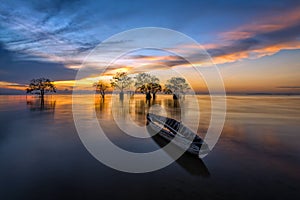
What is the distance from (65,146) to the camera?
10.4 meters

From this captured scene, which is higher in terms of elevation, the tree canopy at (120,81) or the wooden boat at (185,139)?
the tree canopy at (120,81)

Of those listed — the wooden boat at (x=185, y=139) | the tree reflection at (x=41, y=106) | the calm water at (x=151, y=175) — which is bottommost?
the calm water at (x=151, y=175)

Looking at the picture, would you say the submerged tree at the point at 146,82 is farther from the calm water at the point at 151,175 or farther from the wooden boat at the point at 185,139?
the calm water at the point at 151,175

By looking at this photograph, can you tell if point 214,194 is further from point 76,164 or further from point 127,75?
point 127,75

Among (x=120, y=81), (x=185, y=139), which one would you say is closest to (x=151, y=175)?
(x=185, y=139)

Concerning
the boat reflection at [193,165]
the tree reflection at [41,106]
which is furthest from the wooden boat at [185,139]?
the tree reflection at [41,106]

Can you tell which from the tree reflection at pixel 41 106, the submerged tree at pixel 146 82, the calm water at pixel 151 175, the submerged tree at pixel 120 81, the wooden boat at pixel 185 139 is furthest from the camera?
the submerged tree at pixel 146 82

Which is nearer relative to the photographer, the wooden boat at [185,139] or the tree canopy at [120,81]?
the wooden boat at [185,139]

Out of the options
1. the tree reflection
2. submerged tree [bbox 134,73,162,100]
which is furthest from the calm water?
submerged tree [bbox 134,73,162,100]

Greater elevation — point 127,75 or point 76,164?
point 127,75

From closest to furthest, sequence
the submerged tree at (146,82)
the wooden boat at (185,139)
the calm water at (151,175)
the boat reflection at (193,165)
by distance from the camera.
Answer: the calm water at (151,175), the boat reflection at (193,165), the wooden boat at (185,139), the submerged tree at (146,82)

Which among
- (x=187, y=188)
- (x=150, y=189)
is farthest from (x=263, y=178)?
(x=150, y=189)

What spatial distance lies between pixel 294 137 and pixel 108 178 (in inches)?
510

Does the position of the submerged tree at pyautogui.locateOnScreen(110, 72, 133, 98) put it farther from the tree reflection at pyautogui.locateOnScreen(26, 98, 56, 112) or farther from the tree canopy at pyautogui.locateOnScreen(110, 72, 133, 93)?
the tree reflection at pyautogui.locateOnScreen(26, 98, 56, 112)
